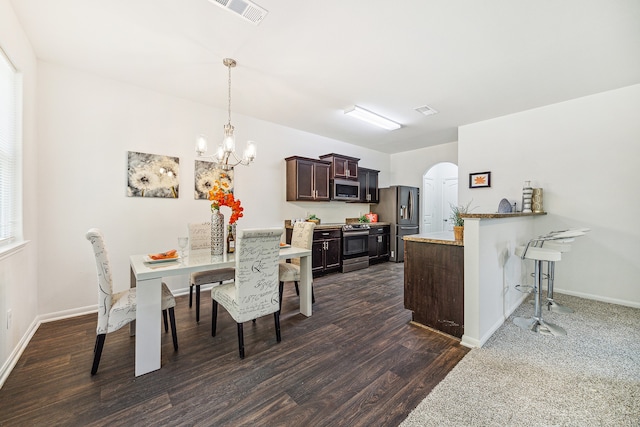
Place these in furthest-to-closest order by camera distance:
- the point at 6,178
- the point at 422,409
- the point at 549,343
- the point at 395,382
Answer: the point at 549,343, the point at 6,178, the point at 395,382, the point at 422,409

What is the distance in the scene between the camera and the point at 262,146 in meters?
4.48

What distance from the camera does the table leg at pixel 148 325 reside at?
6.17ft

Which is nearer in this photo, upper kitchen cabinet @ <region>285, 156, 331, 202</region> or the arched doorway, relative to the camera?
upper kitchen cabinet @ <region>285, 156, 331, 202</region>

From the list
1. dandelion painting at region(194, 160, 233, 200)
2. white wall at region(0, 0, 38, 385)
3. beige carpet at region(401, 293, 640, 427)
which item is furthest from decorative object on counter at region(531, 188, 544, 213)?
white wall at region(0, 0, 38, 385)

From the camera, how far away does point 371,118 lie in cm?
422

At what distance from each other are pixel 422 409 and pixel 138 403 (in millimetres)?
1770

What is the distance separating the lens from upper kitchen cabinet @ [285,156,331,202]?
462 centimetres

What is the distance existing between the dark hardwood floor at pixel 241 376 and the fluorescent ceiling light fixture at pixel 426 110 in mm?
3031

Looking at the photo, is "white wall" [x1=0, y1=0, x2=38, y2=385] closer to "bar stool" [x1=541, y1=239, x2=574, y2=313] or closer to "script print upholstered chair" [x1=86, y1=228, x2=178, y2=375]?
"script print upholstered chair" [x1=86, y1=228, x2=178, y2=375]

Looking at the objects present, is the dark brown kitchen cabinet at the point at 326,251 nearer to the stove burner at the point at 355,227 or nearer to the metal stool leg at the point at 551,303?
the stove burner at the point at 355,227

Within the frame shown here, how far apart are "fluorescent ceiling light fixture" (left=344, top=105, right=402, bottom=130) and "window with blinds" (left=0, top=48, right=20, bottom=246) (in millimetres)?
3556

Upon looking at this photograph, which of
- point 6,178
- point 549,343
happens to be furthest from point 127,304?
A: point 549,343

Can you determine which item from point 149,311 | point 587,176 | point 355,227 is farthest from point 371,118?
point 149,311

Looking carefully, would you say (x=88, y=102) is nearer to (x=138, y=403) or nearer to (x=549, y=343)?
(x=138, y=403)
